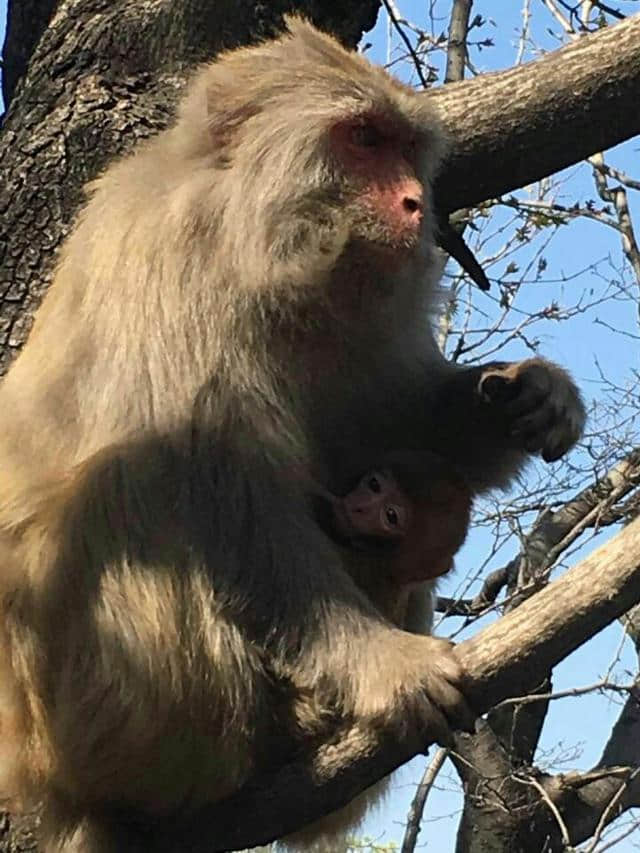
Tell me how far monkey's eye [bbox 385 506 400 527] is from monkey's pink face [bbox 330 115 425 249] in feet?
2.27

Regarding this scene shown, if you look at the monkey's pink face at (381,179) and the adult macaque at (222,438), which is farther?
the monkey's pink face at (381,179)

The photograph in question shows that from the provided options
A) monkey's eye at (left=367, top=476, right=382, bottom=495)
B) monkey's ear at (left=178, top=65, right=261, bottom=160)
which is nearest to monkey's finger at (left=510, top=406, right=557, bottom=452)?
monkey's eye at (left=367, top=476, right=382, bottom=495)

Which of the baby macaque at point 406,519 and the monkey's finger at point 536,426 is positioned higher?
the monkey's finger at point 536,426

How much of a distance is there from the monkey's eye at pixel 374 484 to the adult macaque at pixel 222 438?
147 mm

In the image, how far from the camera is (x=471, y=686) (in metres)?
3.30

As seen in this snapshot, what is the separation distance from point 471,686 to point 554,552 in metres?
5.12


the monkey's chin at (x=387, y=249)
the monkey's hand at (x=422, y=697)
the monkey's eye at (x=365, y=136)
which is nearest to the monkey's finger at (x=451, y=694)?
the monkey's hand at (x=422, y=697)

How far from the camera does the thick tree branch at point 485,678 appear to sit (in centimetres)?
297

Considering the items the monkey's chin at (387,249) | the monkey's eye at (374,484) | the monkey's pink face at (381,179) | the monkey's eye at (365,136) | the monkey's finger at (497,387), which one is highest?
the monkey's eye at (365,136)

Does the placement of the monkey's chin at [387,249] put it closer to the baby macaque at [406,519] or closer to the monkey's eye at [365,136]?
the monkey's eye at [365,136]

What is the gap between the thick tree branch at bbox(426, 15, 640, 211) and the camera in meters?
4.33

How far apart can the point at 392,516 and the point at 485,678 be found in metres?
0.86

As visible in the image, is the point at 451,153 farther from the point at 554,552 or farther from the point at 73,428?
the point at 554,552

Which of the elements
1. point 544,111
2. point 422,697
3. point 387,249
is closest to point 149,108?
point 387,249
